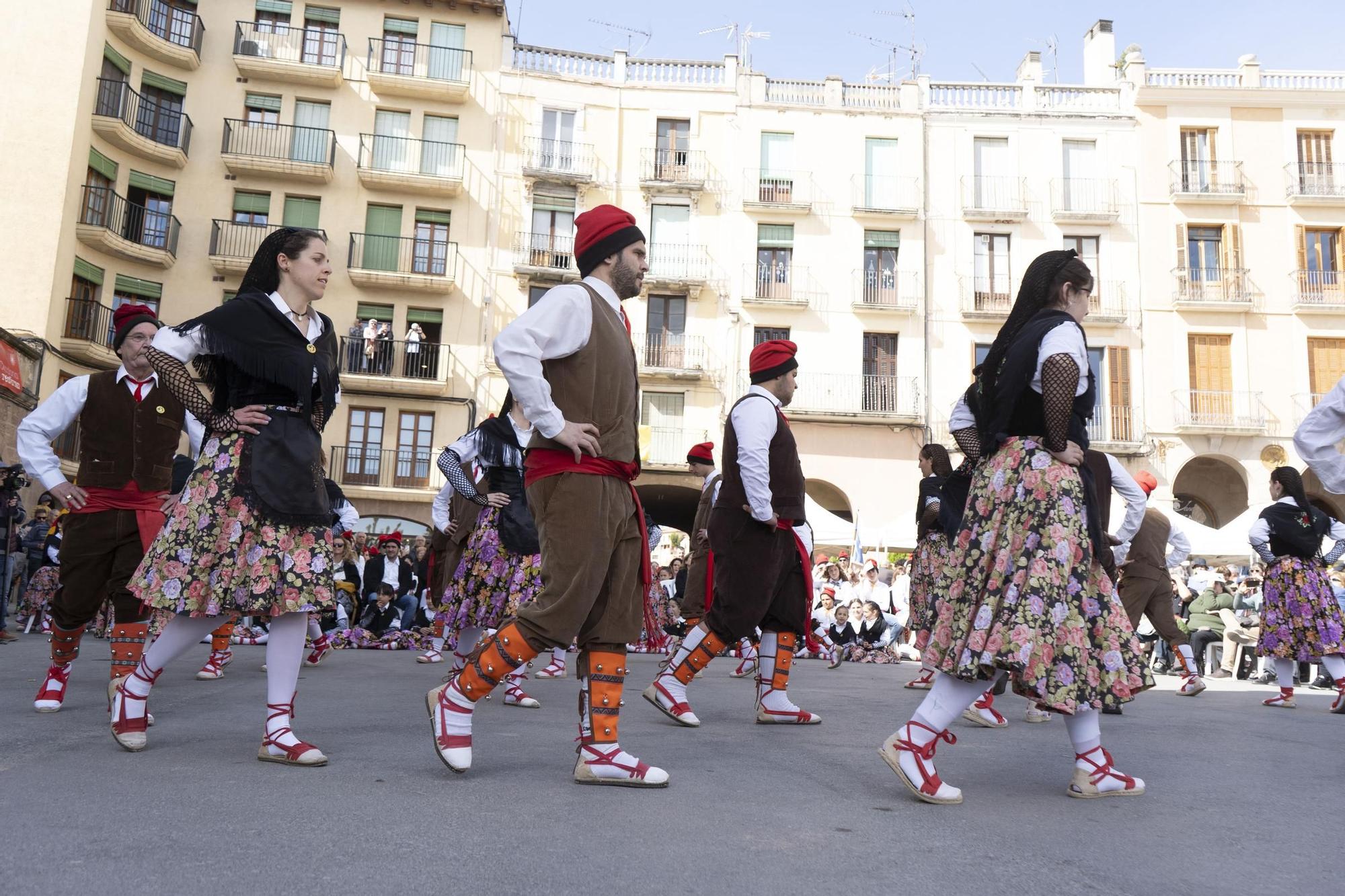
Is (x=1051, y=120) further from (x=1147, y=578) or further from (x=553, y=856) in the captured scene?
(x=553, y=856)

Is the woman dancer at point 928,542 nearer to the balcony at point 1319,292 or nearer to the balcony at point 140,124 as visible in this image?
the balcony at point 1319,292

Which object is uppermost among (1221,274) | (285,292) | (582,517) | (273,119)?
(273,119)

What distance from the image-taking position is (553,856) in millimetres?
2855

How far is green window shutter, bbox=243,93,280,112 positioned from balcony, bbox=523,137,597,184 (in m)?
7.45

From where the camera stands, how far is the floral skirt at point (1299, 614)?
9.33 m

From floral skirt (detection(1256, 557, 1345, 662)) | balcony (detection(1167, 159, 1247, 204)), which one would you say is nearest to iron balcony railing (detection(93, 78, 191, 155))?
balcony (detection(1167, 159, 1247, 204))

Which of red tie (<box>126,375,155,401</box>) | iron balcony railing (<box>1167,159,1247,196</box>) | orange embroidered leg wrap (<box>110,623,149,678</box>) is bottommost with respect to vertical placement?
orange embroidered leg wrap (<box>110,623,149,678</box>)

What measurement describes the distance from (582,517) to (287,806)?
4.46ft

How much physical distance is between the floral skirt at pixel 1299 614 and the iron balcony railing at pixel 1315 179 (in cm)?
Answer: 2693

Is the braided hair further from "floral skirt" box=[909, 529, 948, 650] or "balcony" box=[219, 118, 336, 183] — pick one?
"balcony" box=[219, 118, 336, 183]

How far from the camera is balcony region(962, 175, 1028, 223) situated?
108 feet

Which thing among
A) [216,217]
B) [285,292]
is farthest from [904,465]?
[285,292]

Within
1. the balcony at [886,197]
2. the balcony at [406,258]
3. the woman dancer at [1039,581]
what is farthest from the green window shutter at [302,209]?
the woman dancer at [1039,581]

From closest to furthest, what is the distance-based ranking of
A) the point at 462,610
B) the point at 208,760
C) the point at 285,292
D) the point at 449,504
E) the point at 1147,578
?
the point at 208,760 → the point at 285,292 → the point at 462,610 → the point at 449,504 → the point at 1147,578
